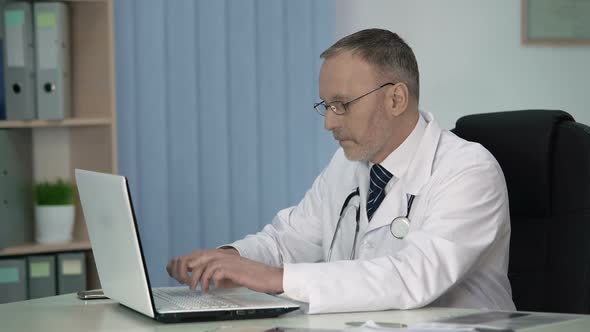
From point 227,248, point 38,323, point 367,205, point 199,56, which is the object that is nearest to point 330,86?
point 367,205

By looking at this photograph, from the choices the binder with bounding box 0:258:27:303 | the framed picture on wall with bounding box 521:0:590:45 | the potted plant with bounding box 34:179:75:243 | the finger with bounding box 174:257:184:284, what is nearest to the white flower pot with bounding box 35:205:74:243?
the potted plant with bounding box 34:179:75:243

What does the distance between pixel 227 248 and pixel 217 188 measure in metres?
1.48

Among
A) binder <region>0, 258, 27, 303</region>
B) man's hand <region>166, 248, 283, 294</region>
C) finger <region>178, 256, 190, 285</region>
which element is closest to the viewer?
man's hand <region>166, 248, 283, 294</region>

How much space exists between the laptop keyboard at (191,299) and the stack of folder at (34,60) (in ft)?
5.01

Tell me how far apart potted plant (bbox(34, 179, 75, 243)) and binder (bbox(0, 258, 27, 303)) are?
134 millimetres

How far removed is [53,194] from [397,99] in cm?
162

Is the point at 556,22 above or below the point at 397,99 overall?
above

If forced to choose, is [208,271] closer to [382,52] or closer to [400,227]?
[400,227]

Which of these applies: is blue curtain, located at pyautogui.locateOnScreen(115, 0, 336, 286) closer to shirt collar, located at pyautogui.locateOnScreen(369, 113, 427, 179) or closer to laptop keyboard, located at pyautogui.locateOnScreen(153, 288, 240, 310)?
shirt collar, located at pyautogui.locateOnScreen(369, 113, 427, 179)

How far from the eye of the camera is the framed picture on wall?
4.05 metres

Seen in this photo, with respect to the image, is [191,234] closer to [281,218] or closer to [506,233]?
[281,218]

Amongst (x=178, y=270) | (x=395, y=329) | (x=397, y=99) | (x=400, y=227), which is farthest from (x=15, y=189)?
(x=395, y=329)

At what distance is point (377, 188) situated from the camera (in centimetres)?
216

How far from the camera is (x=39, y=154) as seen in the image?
352cm
